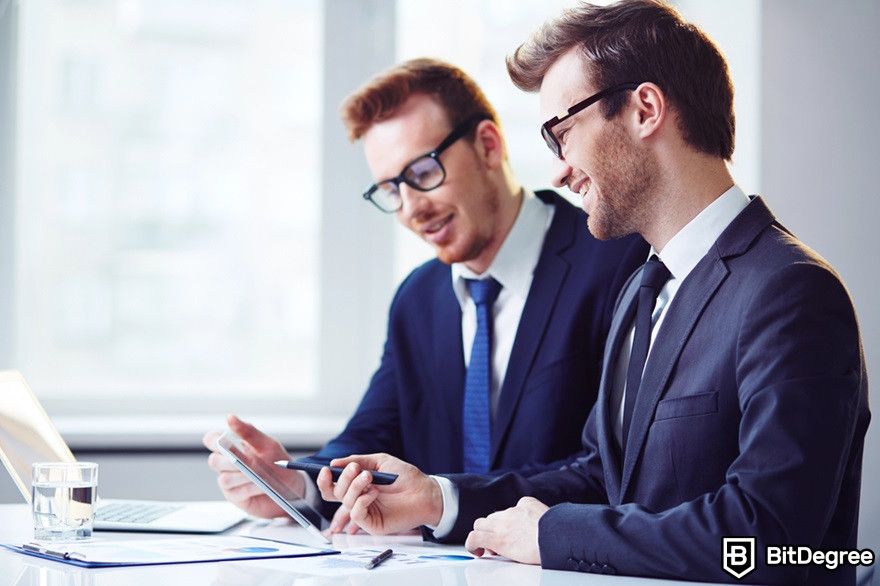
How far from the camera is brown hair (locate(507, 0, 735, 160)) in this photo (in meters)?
1.83

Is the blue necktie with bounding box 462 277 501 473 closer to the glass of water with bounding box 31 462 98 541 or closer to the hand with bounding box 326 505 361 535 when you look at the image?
the hand with bounding box 326 505 361 535

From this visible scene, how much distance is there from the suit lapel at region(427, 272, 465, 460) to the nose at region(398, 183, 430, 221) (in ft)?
0.75

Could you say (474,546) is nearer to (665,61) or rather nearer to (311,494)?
(311,494)

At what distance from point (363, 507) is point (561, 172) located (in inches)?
30.6

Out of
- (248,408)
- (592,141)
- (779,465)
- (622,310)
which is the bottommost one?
(248,408)

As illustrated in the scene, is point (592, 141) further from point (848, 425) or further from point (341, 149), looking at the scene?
point (341, 149)

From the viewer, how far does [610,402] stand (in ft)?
6.30

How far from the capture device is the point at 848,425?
1423 mm

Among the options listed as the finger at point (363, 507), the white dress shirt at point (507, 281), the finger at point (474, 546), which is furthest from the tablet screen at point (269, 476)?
the white dress shirt at point (507, 281)

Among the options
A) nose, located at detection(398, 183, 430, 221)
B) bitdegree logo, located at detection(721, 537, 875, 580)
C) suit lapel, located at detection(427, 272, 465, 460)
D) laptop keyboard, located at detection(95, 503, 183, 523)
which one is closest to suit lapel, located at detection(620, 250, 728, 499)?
bitdegree logo, located at detection(721, 537, 875, 580)

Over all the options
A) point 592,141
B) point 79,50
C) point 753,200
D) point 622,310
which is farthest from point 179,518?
point 79,50

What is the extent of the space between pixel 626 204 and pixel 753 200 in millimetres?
234

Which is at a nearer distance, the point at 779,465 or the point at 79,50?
the point at 779,465

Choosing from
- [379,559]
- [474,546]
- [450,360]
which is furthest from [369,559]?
[450,360]
